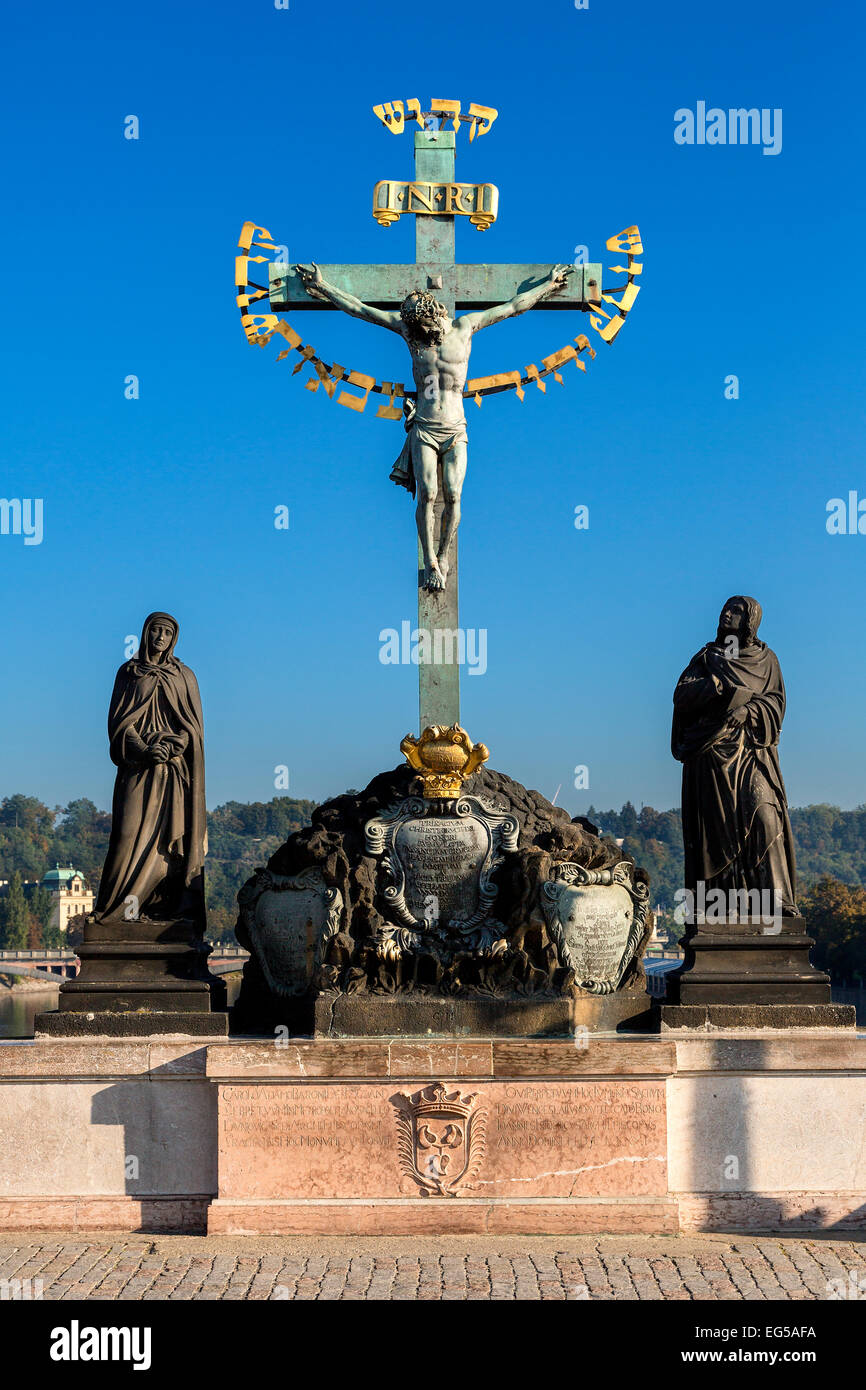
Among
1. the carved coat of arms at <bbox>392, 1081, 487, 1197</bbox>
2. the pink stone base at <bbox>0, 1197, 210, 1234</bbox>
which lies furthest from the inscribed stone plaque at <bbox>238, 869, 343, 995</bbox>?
the pink stone base at <bbox>0, 1197, 210, 1234</bbox>

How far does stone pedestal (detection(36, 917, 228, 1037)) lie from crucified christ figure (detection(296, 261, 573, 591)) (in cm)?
377

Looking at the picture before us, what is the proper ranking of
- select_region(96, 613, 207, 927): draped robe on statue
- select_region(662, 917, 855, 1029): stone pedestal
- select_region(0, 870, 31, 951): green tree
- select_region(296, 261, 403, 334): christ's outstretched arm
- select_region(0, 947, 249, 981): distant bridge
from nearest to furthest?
1. select_region(662, 917, 855, 1029): stone pedestal
2. select_region(96, 613, 207, 927): draped robe on statue
3. select_region(296, 261, 403, 334): christ's outstretched arm
4. select_region(0, 947, 249, 981): distant bridge
5. select_region(0, 870, 31, 951): green tree

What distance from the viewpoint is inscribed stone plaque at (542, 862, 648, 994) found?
12.3 m

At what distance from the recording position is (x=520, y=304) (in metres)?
14.0

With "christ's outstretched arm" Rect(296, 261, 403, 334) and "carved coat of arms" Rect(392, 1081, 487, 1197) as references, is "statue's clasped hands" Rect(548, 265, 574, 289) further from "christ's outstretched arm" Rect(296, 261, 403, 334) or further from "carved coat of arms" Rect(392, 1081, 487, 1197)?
"carved coat of arms" Rect(392, 1081, 487, 1197)

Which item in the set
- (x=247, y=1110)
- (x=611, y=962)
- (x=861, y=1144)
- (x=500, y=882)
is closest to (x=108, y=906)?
(x=247, y=1110)

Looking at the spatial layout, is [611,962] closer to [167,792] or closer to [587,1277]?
[587,1277]

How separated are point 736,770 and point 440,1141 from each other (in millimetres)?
3679

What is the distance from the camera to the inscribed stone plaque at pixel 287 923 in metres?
12.6

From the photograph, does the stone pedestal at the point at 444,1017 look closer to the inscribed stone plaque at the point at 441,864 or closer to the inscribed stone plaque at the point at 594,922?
the inscribed stone plaque at the point at 594,922

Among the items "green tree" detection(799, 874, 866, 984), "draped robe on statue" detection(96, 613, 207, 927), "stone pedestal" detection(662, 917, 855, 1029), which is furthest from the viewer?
"green tree" detection(799, 874, 866, 984)

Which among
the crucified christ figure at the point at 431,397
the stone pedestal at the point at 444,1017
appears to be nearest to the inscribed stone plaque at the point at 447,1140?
the stone pedestal at the point at 444,1017

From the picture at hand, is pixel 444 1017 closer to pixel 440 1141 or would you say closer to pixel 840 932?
pixel 440 1141

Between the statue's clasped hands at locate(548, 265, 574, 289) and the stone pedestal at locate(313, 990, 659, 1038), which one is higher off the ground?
the statue's clasped hands at locate(548, 265, 574, 289)
